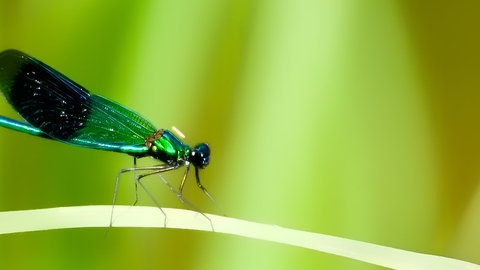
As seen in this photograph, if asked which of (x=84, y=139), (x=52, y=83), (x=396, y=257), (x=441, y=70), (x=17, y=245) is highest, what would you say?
(x=441, y=70)

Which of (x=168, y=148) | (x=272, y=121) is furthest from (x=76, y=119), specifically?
(x=272, y=121)

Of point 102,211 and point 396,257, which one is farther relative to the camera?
point 102,211

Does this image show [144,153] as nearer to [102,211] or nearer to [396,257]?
[102,211]

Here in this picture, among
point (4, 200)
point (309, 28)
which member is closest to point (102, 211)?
point (4, 200)

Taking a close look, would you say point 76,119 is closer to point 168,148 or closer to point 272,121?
point 168,148
